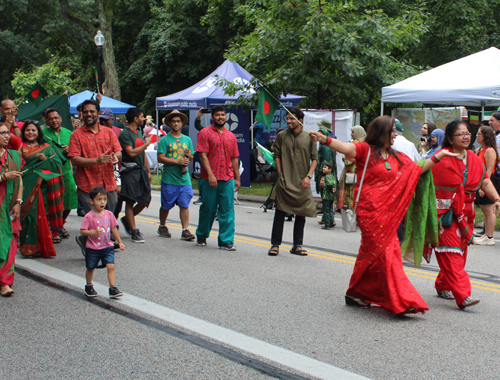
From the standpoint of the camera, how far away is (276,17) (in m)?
14.5

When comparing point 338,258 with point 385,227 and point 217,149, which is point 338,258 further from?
point 385,227

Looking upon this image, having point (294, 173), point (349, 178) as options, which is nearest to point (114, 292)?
point (294, 173)

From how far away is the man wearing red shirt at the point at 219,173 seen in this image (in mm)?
8062

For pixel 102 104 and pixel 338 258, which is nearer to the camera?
pixel 338 258

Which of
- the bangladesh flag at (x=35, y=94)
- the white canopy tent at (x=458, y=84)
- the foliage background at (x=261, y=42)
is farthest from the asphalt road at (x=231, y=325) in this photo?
the foliage background at (x=261, y=42)

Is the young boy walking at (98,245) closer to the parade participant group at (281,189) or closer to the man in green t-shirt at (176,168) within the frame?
the parade participant group at (281,189)

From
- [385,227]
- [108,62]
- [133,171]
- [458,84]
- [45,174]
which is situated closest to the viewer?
[385,227]

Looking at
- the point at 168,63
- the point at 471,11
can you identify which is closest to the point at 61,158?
the point at 471,11

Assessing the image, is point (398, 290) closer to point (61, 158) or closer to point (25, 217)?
point (25, 217)

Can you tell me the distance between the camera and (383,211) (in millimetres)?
4918

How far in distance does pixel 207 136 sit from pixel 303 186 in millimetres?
1543

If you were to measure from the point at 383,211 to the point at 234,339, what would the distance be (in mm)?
1644

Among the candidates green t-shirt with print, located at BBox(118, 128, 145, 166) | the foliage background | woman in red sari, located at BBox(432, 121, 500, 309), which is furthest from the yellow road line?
the foliage background

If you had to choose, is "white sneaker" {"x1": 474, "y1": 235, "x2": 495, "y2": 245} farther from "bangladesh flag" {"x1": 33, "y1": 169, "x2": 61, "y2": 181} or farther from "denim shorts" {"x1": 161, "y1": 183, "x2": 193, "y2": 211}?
"bangladesh flag" {"x1": 33, "y1": 169, "x2": 61, "y2": 181}
